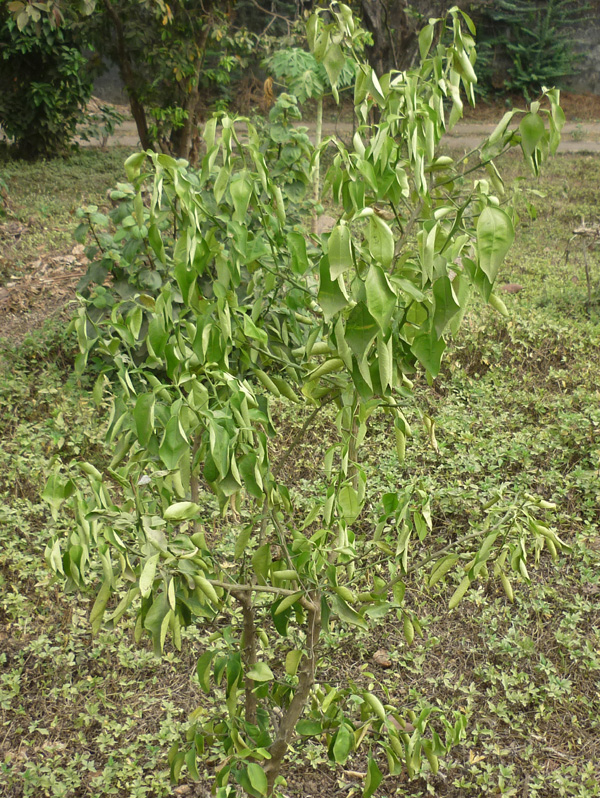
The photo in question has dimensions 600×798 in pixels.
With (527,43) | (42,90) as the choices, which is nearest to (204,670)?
(42,90)

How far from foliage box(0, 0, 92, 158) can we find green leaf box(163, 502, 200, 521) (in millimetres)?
9011

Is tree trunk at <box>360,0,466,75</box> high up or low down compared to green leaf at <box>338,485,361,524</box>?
up

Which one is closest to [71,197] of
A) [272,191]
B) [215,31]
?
[215,31]

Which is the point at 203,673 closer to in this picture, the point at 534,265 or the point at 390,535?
the point at 390,535

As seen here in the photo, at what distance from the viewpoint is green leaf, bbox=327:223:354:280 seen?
3.09 feet

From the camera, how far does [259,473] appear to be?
1.17m

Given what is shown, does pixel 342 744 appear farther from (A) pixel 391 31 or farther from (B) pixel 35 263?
(A) pixel 391 31

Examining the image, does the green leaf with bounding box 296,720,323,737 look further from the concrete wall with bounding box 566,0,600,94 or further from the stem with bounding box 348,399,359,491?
the concrete wall with bounding box 566,0,600,94

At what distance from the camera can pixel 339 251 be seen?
949mm

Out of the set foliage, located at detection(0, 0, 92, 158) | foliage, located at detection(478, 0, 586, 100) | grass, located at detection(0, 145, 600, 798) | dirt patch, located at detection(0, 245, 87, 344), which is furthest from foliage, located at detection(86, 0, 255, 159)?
foliage, located at detection(478, 0, 586, 100)

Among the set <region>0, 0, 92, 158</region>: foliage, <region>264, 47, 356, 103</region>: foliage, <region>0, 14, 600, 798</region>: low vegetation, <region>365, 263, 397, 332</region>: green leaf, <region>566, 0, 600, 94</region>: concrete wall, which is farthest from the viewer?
<region>566, 0, 600, 94</region>: concrete wall

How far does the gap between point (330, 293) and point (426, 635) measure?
76.1 inches

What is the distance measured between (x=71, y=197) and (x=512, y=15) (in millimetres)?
12265

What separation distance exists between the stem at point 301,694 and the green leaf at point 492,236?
0.87 metres
